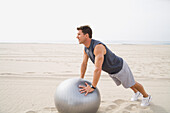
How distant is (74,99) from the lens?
351 centimetres

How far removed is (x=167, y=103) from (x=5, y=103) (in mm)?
4583

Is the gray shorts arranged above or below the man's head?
below

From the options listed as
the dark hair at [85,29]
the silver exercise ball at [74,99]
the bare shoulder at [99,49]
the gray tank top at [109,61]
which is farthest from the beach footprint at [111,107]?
the dark hair at [85,29]

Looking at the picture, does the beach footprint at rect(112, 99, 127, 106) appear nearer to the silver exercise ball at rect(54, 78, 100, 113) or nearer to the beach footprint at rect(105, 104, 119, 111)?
the beach footprint at rect(105, 104, 119, 111)

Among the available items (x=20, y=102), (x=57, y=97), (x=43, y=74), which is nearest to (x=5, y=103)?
(x=20, y=102)

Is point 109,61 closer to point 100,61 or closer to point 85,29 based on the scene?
point 100,61

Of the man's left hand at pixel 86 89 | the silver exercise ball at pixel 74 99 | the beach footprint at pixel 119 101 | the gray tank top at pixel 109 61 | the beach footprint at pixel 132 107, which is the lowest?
the beach footprint at pixel 119 101

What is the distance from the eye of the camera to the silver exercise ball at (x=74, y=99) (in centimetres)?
352

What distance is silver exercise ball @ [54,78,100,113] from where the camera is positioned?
3.52 meters

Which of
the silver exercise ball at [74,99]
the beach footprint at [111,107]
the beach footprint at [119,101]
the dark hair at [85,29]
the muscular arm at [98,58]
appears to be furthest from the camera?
the beach footprint at [119,101]

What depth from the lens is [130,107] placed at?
182 inches

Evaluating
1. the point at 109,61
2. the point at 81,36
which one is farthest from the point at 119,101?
the point at 81,36

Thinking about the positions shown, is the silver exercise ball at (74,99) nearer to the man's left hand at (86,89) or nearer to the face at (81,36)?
the man's left hand at (86,89)

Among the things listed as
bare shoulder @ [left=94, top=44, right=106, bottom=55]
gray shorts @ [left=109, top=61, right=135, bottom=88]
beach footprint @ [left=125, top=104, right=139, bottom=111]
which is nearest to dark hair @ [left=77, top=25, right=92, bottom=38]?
bare shoulder @ [left=94, top=44, right=106, bottom=55]
